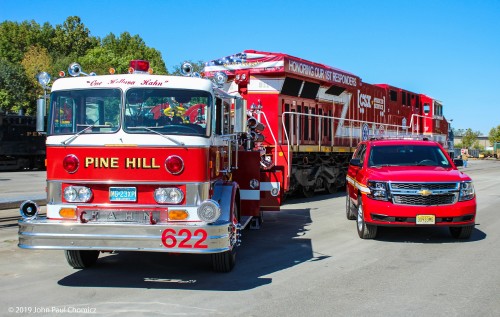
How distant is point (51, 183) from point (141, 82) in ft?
5.45

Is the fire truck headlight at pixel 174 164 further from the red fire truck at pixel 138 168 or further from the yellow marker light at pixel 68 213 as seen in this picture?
the yellow marker light at pixel 68 213

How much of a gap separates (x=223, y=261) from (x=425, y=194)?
13.2 ft

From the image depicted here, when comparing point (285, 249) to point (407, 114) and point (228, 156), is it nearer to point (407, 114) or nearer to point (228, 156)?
point (228, 156)

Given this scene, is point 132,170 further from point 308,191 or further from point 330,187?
point 330,187

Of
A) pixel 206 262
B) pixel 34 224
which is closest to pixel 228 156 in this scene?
pixel 206 262

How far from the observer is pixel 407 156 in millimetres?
10828

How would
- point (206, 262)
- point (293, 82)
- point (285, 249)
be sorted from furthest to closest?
1. point (293, 82)
2. point (285, 249)
3. point (206, 262)

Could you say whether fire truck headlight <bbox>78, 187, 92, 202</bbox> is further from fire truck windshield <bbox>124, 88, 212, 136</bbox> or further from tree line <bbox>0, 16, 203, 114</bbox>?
tree line <bbox>0, 16, 203, 114</bbox>

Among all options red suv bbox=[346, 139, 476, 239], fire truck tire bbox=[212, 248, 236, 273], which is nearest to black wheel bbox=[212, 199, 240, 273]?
fire truck tire bbox=[212, 248, 236, 273]

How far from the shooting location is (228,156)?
27.1 feet

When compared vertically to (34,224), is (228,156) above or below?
above

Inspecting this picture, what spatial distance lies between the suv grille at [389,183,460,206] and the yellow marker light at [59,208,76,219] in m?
5.38

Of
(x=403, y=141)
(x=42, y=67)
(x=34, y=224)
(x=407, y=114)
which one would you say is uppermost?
(x=42, y=67)

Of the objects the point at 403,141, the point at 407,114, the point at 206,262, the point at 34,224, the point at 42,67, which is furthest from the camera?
the point at 42,67
